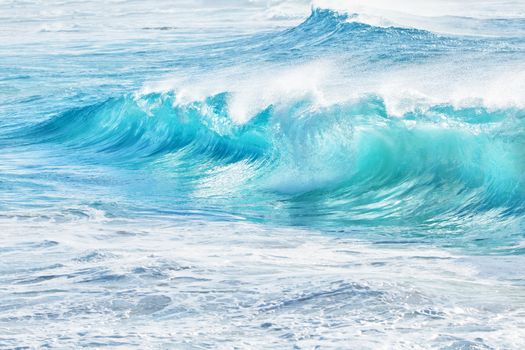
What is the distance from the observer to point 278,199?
30.8 feet

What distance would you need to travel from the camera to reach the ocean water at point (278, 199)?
5094 mm

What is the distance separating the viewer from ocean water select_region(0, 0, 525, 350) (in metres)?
5.09

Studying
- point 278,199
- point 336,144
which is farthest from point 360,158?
point 278,199

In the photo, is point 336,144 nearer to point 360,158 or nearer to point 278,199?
point 360,158

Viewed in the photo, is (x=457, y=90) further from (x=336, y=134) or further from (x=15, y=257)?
(x=15, y=257)

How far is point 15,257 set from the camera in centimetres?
677

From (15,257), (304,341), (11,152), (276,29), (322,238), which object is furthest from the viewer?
(276,29)

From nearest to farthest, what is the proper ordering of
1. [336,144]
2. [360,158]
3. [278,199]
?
1. [278,199]
2. [360,158]
3. [336,144]

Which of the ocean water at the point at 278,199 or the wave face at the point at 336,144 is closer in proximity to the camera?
the ocean water at the point at 278,199

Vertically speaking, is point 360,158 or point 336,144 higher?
point 336,144

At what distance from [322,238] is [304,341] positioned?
9.19 feet

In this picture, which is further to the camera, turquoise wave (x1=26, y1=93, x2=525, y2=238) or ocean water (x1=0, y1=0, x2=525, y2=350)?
turquoise wave (x1=26, y1=93, x2=525, y2=238)

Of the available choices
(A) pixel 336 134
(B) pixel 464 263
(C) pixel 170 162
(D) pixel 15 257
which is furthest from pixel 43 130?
(B) pixel 464 263

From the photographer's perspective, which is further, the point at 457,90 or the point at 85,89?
the point at 85,89
